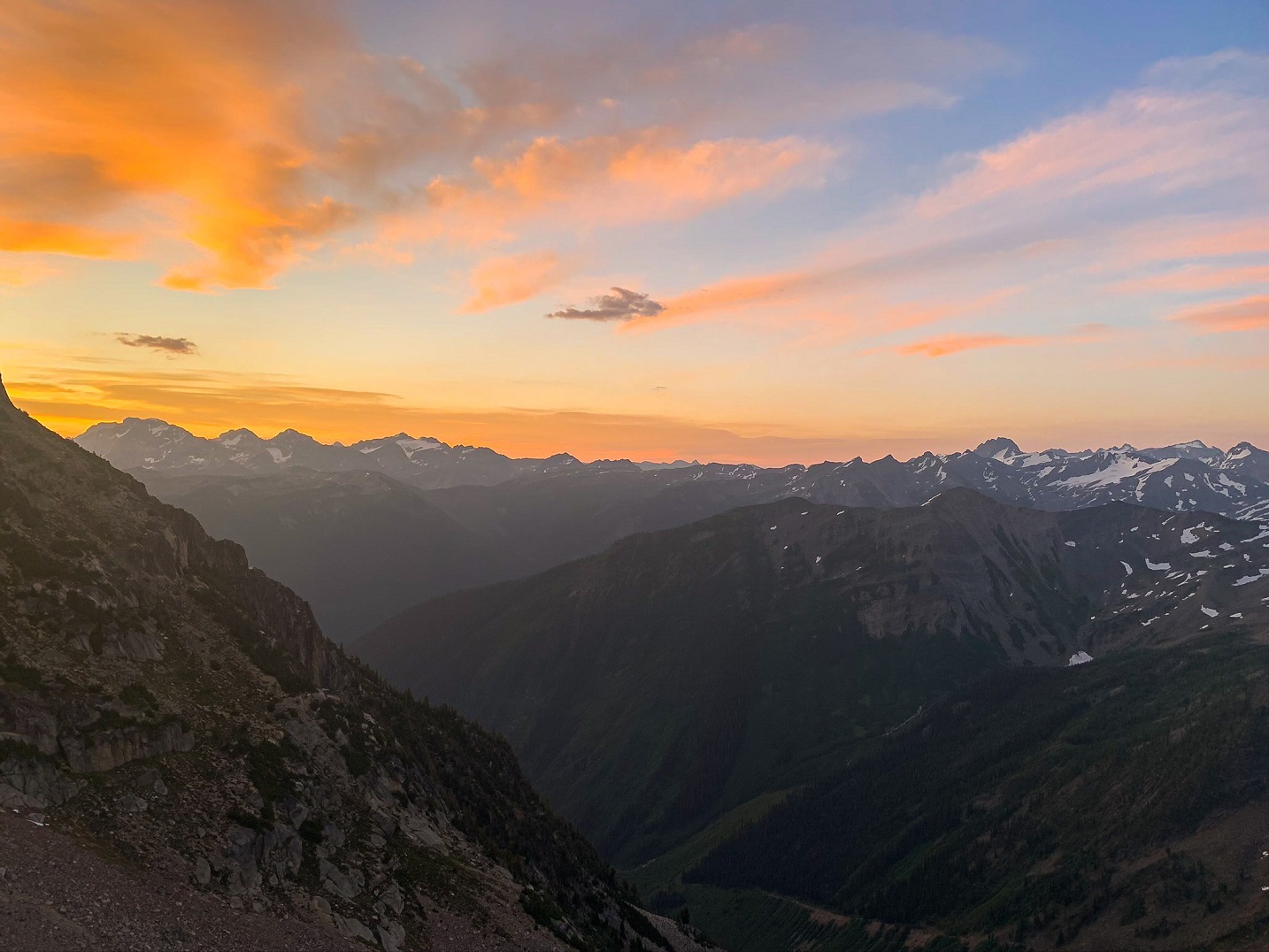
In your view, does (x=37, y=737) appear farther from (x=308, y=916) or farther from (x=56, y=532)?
(x=56, y=532)

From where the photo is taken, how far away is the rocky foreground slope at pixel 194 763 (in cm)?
5725

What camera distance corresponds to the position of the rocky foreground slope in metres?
57.2

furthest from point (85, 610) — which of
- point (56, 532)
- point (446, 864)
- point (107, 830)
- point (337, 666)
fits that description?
point (337, 666)

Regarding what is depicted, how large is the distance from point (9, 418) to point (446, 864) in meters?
69.6

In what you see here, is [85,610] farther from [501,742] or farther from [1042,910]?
[1042,910]

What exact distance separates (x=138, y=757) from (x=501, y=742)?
98.5 meters

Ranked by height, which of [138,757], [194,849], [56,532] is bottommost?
[194,849]

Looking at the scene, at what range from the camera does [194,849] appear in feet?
193

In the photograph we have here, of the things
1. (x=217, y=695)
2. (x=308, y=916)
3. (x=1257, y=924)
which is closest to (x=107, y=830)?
(x=308, y=916)

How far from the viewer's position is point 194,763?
66938 millimetres

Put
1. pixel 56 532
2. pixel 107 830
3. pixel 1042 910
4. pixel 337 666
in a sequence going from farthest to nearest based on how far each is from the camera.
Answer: pixel 1042 910
pixel 337 666
pixel 56 532
pixel 107 830

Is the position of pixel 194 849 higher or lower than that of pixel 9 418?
lower

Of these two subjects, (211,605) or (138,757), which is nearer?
(138,757)

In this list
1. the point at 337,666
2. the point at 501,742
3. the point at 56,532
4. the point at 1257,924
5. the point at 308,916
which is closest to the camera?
the point at 308,916
